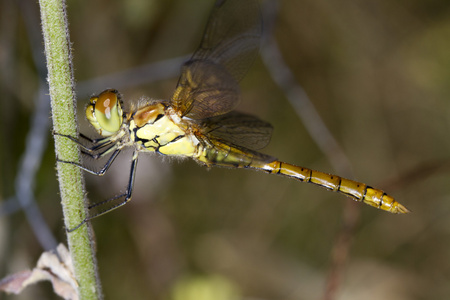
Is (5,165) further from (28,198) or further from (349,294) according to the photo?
(349,294)

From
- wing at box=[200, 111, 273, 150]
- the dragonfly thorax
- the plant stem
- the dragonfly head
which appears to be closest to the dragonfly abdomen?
wing at box=[200, 111, 273, 150]

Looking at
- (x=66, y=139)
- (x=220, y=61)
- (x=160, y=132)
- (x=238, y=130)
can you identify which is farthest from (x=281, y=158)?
(x=66, y=139)

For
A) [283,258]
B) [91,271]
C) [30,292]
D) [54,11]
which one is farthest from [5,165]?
[283,258]

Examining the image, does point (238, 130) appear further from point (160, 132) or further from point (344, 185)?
point (344, 185)

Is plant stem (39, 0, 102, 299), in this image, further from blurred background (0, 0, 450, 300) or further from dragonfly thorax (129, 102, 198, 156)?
blurred background (0, 0, 450, 300)

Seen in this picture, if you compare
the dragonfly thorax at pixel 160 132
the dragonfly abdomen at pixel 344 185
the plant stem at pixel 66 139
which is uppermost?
the dragonfly abdomen at pixel 344 185

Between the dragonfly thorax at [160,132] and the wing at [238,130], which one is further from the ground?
the wing at [238,130]

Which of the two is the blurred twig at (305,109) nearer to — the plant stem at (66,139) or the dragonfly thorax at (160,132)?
the dragonfly thorax at (160,132)

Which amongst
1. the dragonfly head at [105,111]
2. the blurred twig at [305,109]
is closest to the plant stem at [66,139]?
the dragonfly head at [105,111]
